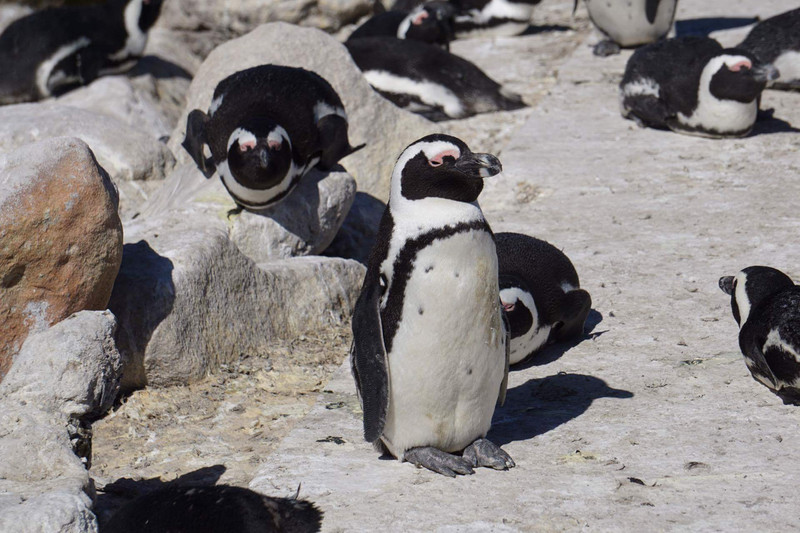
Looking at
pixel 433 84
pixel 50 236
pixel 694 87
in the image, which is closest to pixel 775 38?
pixel 694 87

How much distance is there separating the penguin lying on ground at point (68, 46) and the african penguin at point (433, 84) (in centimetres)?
205

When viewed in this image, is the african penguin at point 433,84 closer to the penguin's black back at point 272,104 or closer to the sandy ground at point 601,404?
the sandy ground at point 601,404

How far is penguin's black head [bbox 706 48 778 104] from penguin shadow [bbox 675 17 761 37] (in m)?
3.32

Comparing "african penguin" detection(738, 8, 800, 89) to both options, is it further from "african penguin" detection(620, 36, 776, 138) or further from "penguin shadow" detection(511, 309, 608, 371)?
"penguin shadow" detection(511, 309, 608, 371)

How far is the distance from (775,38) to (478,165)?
5800 millimetres

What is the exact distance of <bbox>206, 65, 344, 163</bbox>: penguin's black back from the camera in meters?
5.58

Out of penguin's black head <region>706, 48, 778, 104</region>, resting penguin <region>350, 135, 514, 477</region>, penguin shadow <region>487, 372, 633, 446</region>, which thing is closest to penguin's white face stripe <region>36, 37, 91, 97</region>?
penguin's black head <region>706, 48, 778, 104</region>

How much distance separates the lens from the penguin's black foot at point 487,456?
132 inches

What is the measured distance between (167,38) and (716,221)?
6.93 m

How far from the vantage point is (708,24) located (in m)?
10.5

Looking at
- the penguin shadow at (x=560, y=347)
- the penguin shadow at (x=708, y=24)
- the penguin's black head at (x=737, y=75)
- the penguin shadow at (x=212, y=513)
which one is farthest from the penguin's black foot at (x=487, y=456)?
the penguin shadow at (x=708, y=24)

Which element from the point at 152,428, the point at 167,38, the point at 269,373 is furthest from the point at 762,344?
the point at 167,38

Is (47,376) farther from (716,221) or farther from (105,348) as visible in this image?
(716,221)

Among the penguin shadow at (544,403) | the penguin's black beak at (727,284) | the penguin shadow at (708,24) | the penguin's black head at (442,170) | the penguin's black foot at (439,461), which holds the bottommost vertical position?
the penguin shadow at (544,403)
